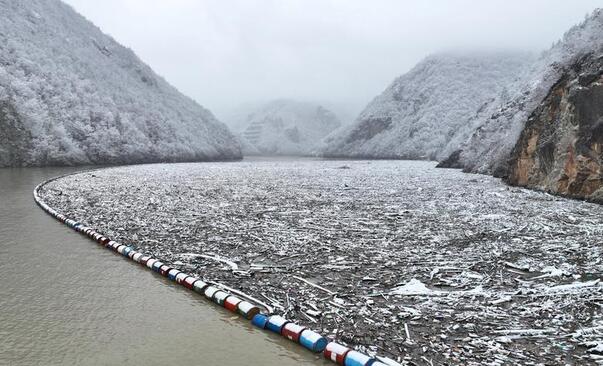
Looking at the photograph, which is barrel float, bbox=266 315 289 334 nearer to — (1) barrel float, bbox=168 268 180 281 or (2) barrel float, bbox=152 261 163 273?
(1) barrel float, bbox=168 268 180 281

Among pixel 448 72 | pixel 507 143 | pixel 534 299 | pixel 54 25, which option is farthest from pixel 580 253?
pixel 448 72

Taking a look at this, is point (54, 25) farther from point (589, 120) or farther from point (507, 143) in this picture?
point (589, 120)

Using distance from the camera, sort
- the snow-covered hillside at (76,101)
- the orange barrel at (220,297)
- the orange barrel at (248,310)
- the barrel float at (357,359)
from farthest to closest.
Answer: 1. the snow-covered hillside at (76,101)
2. the orange barrel at (220,297)
3. the orange barrel at (248,310)
4. the barrel float at (357,359)

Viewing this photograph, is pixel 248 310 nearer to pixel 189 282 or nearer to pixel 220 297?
pixel 220 297

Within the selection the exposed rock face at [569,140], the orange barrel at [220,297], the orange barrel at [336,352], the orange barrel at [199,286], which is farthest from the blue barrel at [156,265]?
the exposed rock face at [569,140]

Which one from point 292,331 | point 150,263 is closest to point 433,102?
point 150,263

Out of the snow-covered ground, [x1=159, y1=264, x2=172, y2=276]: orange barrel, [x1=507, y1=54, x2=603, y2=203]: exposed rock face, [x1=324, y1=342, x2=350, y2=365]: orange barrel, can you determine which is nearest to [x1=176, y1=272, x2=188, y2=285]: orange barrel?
[x1=159, y1=264, x2=172, y2=276]: orange barrel

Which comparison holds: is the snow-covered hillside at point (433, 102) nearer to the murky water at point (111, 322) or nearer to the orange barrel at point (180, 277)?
the orange barrel at point (180, 277)

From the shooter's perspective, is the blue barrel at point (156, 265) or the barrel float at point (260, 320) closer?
the barrel float at point (260, 320)
